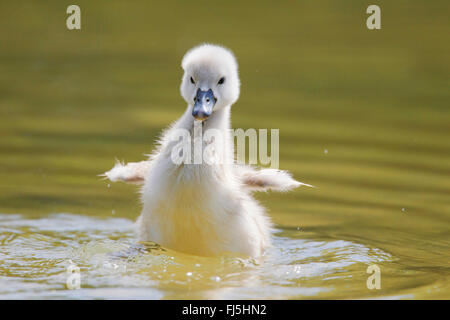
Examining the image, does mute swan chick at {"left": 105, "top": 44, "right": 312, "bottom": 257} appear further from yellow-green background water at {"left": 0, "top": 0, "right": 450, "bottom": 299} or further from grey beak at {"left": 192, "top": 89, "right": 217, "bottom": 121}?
yellow-green background water at {"left": 0, "top": 0, "right": 450, "bottom": 299}

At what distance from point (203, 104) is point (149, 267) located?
108cm

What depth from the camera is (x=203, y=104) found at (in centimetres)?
558

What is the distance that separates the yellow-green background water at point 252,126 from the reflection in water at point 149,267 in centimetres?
2

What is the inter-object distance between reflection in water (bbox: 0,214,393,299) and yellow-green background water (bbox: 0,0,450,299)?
16mm

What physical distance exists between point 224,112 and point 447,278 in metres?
1.79

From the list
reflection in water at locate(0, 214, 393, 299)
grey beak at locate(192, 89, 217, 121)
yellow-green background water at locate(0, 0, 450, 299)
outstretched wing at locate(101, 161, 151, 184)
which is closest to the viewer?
reflection in water at locate(0, 214, 393, 299)

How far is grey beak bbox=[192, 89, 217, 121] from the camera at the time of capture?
17.9 feet

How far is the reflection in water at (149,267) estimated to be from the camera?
5227 millimetres

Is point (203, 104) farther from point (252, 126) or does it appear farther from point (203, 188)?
point (252, 126)

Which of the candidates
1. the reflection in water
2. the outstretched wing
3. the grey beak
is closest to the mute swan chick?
the grey beak

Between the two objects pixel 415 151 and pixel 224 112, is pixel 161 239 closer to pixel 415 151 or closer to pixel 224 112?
pixel 224 112

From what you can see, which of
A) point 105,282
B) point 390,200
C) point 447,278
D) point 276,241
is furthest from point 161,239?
point 390,200

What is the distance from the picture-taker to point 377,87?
35.3 feet

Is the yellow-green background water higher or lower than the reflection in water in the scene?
higher
